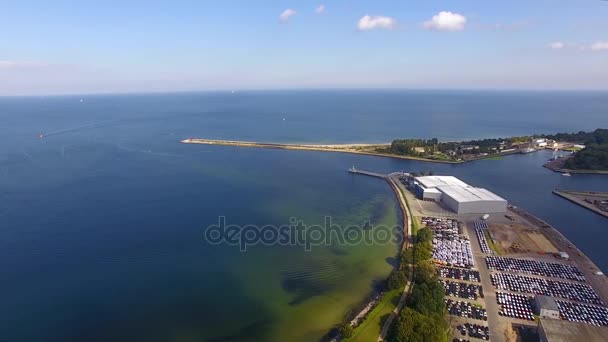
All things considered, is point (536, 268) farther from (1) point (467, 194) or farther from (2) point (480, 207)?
(1) point (467, 194)

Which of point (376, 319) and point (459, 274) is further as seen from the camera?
point (459, 274)

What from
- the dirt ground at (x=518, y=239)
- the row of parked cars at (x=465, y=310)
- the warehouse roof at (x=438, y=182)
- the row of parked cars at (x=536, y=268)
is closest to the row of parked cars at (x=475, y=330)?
the row of parked cars at (x=465, y=310)

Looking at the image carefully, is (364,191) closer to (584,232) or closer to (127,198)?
(584,232)

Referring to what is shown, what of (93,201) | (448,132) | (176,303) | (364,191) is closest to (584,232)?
(364,191)

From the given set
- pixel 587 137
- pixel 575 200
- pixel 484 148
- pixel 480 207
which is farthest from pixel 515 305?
pixel 587 137

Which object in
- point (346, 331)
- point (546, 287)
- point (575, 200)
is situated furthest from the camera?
point (575, 200)

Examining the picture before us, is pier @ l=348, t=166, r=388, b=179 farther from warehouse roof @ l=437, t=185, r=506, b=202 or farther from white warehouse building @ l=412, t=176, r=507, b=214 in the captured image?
warehouse roof @ l=437, t=185, r=506, b=202

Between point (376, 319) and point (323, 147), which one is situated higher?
point (323, 147)

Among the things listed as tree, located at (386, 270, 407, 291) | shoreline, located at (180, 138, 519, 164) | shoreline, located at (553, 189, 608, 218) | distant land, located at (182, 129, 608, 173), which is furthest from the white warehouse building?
distant land, located at (182, 129, 608, 173)

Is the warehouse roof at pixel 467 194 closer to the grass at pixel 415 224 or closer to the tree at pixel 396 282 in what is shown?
the grass at pixel 415 224
